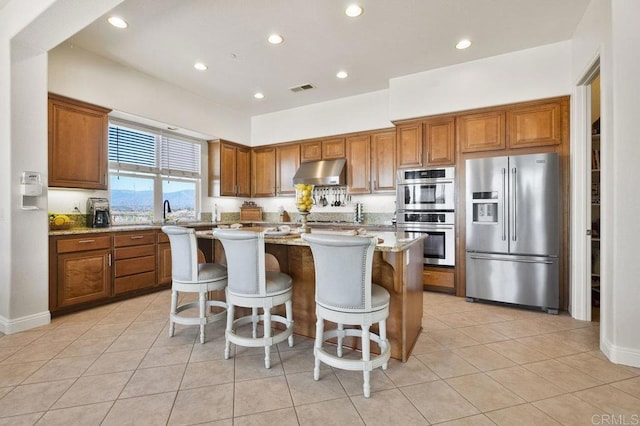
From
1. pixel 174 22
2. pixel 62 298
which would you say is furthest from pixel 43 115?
pixel 62 298

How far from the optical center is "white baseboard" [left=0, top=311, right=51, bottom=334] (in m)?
2.81

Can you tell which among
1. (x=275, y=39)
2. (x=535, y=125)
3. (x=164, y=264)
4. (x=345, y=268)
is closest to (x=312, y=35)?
(x=275, y=39)

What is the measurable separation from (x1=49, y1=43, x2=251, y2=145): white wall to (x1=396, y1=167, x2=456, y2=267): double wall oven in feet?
11.1

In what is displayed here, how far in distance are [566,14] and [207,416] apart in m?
4.50

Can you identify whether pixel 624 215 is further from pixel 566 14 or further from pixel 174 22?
pixel 174 22

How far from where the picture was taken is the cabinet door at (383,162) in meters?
4.78

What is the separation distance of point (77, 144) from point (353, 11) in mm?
3394

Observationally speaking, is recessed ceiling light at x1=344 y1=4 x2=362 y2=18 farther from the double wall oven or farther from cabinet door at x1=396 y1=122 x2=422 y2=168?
the double wall oven

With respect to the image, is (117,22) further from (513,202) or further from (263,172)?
(513,202)

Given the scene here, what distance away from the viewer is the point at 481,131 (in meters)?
3.89

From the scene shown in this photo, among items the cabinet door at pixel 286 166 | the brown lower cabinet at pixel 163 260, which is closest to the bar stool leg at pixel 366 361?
the brown lower cabinet at pixel 163 260

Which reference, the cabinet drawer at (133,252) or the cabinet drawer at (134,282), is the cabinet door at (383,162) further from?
the cabinet drawer at (134,282)

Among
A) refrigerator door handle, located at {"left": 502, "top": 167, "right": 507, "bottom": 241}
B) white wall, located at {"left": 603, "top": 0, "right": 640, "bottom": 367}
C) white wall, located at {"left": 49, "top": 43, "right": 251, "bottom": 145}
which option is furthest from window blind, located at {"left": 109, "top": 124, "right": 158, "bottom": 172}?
white wall, located at {"left": 603, "top": 0, "right": 640, "bottom": 367}

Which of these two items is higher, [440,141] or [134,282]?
[440,141]
